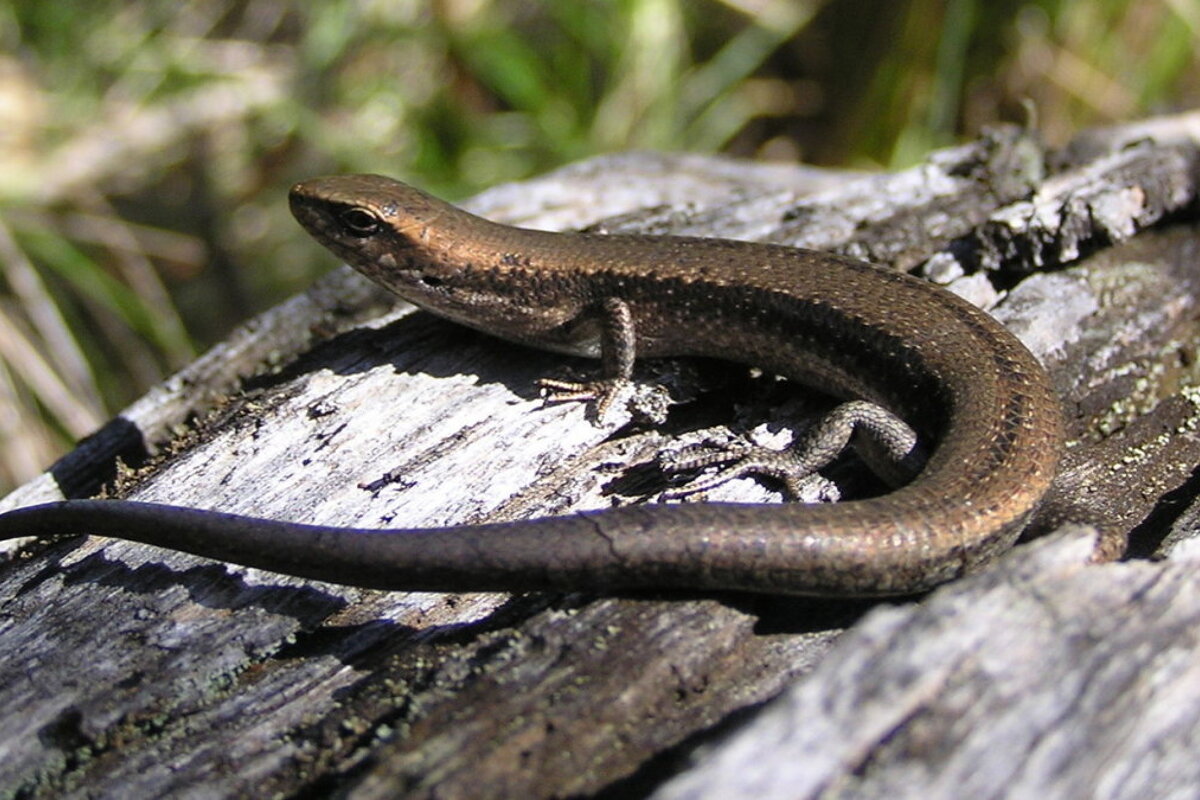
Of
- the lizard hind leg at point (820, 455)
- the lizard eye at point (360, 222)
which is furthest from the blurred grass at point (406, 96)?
the lizard hind leg at point (820, 455)

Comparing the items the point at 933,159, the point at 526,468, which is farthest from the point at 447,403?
the point at 933,159

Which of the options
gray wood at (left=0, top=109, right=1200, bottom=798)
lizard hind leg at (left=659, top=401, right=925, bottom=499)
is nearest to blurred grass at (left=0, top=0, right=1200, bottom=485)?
gray wood at (left=0, top=109, right=1200, bottom=798)

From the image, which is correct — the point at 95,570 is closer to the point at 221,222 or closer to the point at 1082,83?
the point at 221,222

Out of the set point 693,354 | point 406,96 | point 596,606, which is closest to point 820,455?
point 693,354

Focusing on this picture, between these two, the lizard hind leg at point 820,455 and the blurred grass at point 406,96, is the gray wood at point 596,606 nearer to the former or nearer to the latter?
the lizard hind leg at point 820,455

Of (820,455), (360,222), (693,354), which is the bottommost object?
(820,455)

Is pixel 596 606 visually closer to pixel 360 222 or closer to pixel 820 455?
pixel 820 455

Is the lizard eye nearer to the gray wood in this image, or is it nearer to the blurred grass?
the gray wood
